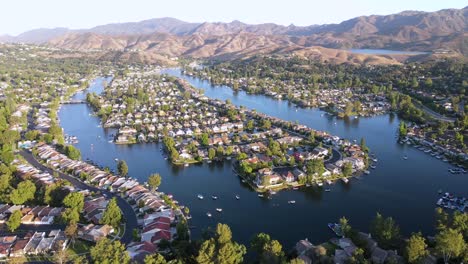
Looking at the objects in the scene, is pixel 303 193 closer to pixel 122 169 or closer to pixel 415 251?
pixel 415 251

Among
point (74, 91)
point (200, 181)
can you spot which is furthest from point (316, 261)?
point (74, 91)

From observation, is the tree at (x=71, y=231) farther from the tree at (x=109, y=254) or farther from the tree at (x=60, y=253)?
the tree at (x=109, y=254)

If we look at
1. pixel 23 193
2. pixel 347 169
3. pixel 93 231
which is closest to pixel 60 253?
pixel 93 231

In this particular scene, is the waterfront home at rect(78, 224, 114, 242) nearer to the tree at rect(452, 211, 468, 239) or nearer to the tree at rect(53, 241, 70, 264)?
the tree at rect(53, 241, 70, 264)

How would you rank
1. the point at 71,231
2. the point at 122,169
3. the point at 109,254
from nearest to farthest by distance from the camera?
the point at 109,254, the point at 71,231, the point at 122,169

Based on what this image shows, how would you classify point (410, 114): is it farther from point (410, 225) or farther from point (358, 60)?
point (358, 60)

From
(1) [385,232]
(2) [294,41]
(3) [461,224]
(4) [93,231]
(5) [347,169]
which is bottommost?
(5) [347,169]

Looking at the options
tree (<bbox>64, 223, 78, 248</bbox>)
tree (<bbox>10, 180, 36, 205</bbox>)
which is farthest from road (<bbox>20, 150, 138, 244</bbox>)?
tree (<bbox>10, 180, 36, 205</bbox>)
